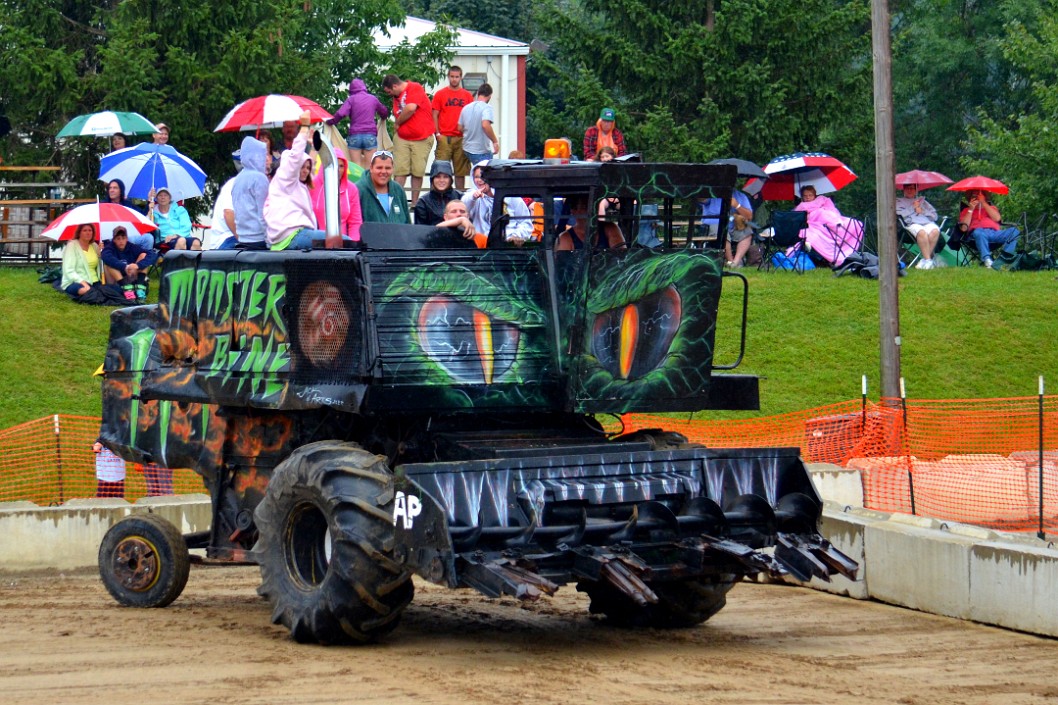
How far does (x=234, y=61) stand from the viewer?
84.1 feet

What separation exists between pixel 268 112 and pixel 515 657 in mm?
12125

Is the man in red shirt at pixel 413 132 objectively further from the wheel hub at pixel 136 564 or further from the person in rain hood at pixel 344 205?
the wheel hub at pixel 136 564

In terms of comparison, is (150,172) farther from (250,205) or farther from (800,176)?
(800,176)

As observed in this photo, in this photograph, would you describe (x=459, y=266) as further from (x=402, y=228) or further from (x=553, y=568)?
(x=553, y=568)

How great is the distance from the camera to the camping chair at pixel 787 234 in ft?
88.5

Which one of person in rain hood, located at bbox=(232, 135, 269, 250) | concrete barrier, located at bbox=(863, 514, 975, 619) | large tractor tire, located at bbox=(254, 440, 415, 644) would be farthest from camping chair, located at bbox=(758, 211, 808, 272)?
large tractor tire, located at bbox=(254, 440, 415, 644)

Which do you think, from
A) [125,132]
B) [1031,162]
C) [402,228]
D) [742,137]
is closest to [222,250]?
[402,228]

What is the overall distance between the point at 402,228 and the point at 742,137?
24.9m

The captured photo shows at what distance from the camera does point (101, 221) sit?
20.5m

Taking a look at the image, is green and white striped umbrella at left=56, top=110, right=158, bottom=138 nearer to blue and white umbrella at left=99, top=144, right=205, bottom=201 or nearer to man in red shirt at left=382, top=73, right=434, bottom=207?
blue and white umbrella at left=99, top=144, right=205, bottom=201

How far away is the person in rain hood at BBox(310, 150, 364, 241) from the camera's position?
1230 cm

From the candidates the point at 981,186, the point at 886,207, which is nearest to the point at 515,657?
the point at 886,207

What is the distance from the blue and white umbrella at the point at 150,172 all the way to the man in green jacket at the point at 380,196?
9508mm

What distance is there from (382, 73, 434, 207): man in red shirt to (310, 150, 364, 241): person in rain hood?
34.2ft
